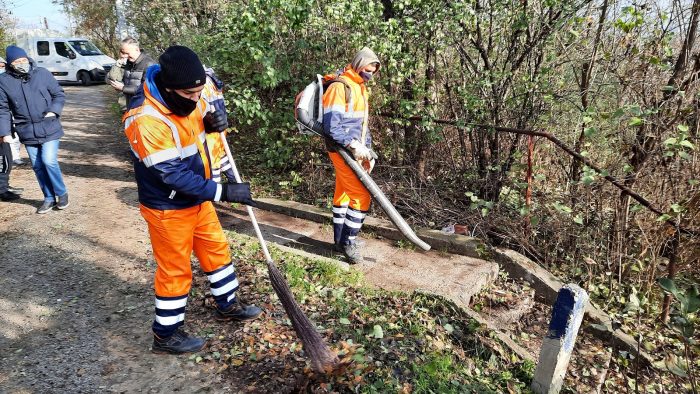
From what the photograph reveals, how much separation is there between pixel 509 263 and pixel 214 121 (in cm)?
312

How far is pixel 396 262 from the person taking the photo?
4.71 metres

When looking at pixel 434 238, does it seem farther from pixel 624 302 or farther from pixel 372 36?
pixel 372 36

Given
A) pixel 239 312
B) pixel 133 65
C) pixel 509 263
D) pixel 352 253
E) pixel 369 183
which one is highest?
pixel 133 65

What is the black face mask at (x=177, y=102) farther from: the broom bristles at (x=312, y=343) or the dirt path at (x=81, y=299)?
the dirt path at (x=81, y=299)

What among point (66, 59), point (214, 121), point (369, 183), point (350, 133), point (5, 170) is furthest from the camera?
point (66, 59)

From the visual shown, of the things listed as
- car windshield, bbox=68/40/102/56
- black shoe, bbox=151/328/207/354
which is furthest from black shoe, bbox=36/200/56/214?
car windshield, bbox=68/40/102/56

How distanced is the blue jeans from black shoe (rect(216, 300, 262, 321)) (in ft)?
11.8

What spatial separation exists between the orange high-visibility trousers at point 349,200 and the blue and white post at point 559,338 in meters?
1.98

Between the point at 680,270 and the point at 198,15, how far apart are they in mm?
9024

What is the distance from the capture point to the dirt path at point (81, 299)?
2.99 m

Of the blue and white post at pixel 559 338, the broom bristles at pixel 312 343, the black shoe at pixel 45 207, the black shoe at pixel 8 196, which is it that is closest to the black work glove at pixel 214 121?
the broom bristles at pixel 312 343

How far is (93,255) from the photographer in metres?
4.64

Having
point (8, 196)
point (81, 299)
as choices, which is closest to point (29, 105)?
point (8, 196)

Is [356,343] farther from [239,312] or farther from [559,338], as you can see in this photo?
[559,338]
